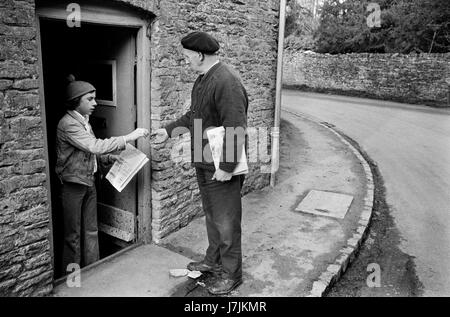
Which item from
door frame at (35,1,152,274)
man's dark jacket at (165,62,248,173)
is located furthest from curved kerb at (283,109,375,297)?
door frame at (35,1,152,274)

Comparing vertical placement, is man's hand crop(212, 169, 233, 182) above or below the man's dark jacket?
below

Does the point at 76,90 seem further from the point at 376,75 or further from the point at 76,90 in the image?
the point at 376,75

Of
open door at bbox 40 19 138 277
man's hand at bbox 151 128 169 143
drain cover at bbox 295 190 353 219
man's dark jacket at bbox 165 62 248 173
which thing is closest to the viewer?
man's dark jacket at bbox 165 62 248 173

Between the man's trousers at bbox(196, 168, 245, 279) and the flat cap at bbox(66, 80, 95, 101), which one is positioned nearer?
the man's trousers at bbox(196, 168, 245, 279)

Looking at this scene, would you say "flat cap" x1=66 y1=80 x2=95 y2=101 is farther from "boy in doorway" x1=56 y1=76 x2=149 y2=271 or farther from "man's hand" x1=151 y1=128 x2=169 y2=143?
"man's hand" x1=151 y1=128 x2=169 y2=143

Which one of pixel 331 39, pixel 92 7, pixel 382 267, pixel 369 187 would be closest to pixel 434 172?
pixel 369 187

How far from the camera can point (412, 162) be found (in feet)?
33.7

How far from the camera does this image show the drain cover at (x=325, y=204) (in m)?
6.82

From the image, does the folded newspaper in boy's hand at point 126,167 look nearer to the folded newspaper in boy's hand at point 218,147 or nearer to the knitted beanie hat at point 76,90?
the knitted beanie hat at point 76,90

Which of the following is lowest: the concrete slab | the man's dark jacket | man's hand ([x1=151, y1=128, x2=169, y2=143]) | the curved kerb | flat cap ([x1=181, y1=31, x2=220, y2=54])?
the curved kerb

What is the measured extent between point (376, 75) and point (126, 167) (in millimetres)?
20852

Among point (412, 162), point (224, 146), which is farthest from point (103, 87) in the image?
point (412, 162)

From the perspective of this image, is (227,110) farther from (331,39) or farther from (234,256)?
(331,39)

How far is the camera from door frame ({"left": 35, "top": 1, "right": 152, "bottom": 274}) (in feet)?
12.5
